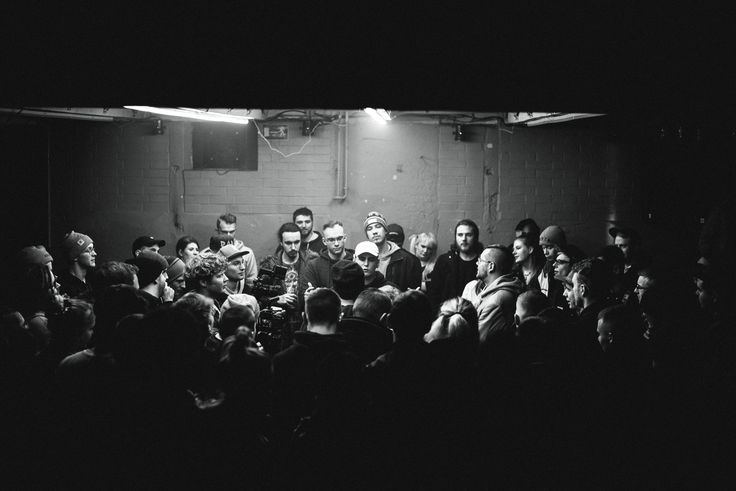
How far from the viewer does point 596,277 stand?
4.93 metres

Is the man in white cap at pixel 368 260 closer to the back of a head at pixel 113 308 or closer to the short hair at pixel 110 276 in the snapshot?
the short hair at pixel 110 276

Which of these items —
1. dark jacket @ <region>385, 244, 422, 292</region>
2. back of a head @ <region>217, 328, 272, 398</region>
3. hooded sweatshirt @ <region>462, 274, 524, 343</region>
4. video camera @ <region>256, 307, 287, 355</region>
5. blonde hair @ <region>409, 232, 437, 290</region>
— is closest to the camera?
back of a head @ <region>217, 328, 272, 398</region>

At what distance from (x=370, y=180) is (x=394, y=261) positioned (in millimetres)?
2270

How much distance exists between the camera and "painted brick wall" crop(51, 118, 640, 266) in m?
9.77

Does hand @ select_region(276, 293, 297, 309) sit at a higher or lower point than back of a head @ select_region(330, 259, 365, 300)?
lower

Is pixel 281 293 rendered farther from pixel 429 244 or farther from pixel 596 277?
pixel 429 244

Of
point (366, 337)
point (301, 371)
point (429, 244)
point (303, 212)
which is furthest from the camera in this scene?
point (303, 212)

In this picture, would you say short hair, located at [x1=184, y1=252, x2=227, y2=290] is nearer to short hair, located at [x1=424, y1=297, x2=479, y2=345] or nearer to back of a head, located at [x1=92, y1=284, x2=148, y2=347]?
back of a head, located at [x1=92, y1=284, x2=148, y2=347]

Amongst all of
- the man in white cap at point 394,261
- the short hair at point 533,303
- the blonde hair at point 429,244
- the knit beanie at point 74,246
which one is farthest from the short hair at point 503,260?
the knit beanie at point 74,246

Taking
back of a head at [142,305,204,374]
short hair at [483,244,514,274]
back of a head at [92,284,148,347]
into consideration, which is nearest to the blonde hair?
short hair at [483,244,514,274]

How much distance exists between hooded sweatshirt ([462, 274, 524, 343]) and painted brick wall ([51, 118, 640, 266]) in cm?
411

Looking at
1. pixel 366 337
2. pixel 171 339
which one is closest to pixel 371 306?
pixel 366 337

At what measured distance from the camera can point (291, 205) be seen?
32.3 ft

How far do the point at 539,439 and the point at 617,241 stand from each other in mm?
4725
